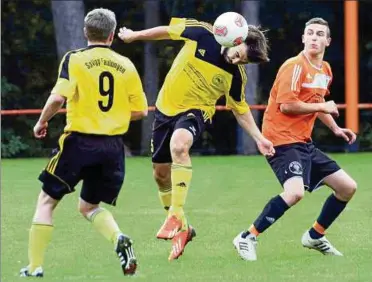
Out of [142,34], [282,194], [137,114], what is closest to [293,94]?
[282,194]

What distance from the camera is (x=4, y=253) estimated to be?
7883 millimetres

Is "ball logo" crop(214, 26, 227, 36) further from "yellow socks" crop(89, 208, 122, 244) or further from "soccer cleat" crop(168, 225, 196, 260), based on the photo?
"yellow socks" crop(89, 208, 122, 244)

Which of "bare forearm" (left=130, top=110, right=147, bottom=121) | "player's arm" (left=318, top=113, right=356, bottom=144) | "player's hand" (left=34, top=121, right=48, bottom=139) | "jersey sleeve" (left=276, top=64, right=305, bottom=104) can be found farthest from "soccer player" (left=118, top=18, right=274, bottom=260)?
"player's hand" (left=34, top=121, right=48, bottom=139)

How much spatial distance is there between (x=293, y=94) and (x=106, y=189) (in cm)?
160

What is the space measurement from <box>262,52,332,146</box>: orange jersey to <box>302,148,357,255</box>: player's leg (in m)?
0.21

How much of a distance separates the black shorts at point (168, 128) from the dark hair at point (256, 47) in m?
0.58

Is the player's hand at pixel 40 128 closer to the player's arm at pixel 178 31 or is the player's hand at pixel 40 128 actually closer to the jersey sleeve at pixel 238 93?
the player's arm at pixel 178 31

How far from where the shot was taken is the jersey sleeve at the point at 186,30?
26.5ft

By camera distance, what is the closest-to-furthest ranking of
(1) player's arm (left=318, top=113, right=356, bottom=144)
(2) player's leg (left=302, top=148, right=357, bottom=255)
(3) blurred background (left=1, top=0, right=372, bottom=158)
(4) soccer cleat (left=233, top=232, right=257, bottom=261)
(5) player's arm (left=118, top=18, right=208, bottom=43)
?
(4) soccer cleat (left=233, top=232, right=257, bottom=261), (2) player's leg (left=302, top=148, right=357, bottom=255), (5) player's arm (left=118, top=18, right=208, bottom=43), (1) player's arm (left=318, top=113, right=356, bottom=144), (3) blurred background (left=1, top=0, right=372, bottom=158)

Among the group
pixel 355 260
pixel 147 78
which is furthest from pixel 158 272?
pixel 147 78

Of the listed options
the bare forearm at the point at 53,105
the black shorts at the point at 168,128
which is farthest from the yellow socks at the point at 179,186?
the bare forearm at the point at 53,105

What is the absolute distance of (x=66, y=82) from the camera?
21.7 ft

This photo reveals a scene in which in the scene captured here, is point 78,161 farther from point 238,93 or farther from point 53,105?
point 238,93

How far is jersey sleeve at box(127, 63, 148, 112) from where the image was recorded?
6.84m
